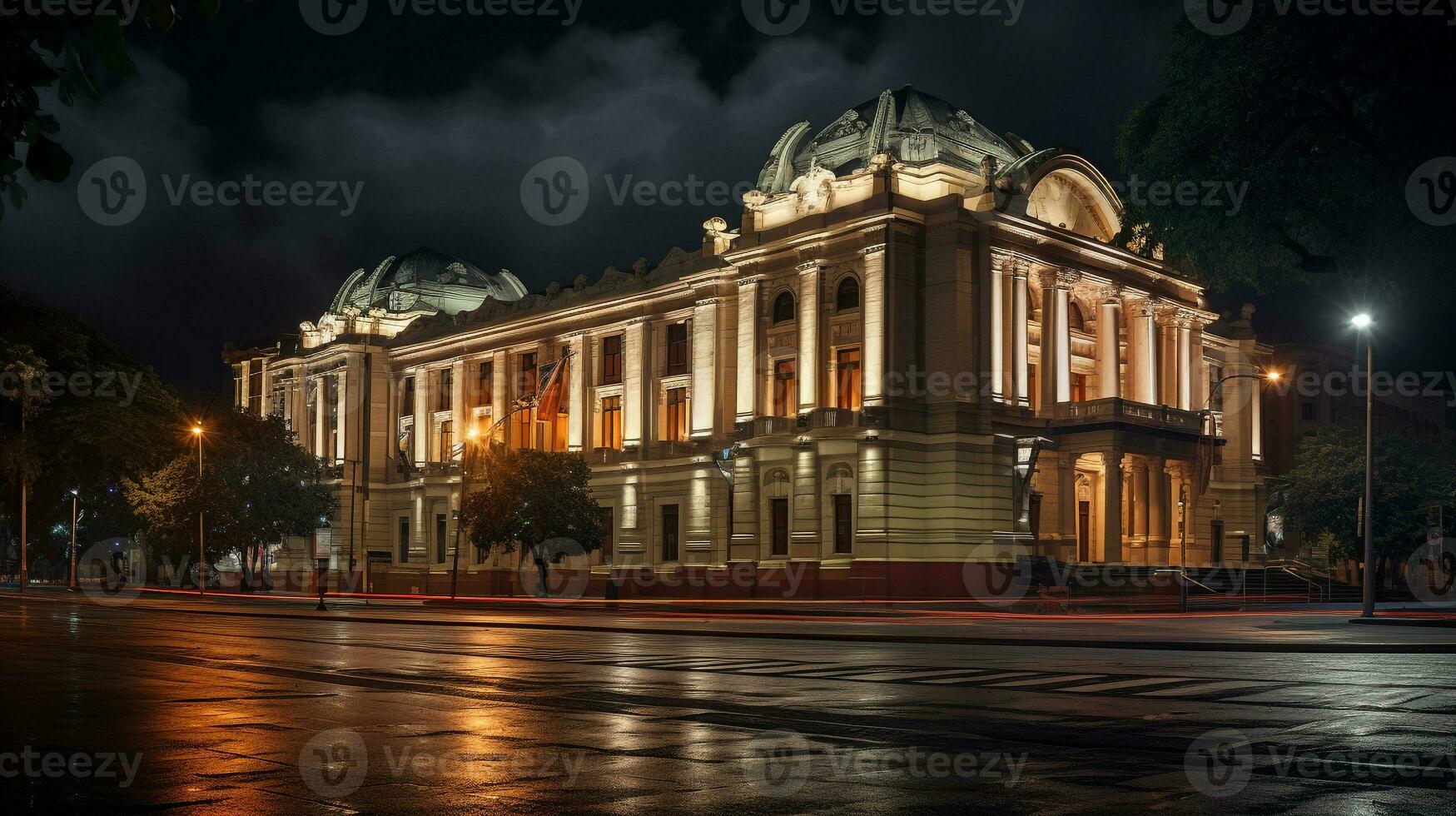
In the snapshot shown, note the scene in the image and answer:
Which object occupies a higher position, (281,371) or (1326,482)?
(281,371)

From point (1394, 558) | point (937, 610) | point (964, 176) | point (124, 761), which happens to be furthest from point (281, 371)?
point (124, 761)

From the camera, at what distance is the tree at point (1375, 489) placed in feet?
216

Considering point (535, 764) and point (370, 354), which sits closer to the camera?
point (535, 764)

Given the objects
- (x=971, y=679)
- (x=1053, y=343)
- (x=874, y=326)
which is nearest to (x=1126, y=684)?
(x=971, y=679)

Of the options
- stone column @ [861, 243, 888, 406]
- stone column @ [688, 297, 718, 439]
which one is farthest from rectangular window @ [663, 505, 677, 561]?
stone column @ [861, 243, 888, 406]

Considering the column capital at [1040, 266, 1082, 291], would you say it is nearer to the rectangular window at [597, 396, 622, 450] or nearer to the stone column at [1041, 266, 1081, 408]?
the stone column at [1041, 266, 1081, 408]

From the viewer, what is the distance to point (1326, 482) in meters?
67.5

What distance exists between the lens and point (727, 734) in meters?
12.7

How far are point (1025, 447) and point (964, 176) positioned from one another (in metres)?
12.5

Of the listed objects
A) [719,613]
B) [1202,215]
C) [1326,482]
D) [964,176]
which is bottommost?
[719,613]

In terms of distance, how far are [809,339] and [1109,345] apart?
15.6 metres

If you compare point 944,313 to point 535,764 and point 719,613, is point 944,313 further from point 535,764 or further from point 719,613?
point 535,764

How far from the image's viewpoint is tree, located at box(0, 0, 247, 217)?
18.5 ft

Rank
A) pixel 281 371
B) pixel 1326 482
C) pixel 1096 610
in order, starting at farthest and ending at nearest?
pixel 281 371 < pixel 1326 482 < pixel 1096 610
